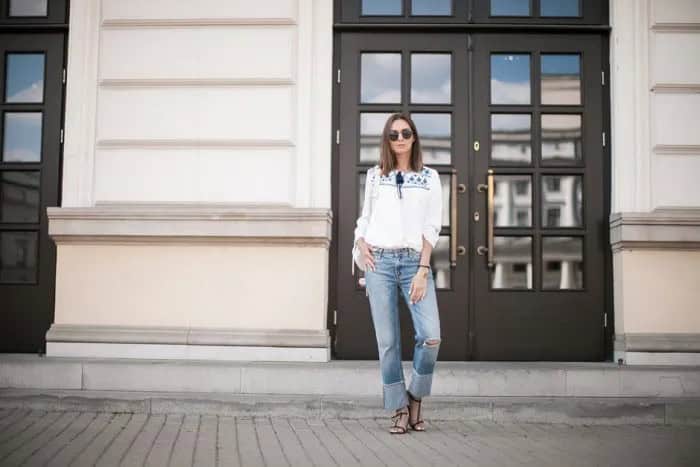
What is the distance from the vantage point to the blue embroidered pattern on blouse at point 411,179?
556 centimetres

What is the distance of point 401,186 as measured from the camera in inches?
219

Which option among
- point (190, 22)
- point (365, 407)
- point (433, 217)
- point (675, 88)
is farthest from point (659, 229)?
point (190, 22)

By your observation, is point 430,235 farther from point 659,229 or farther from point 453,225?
point 659,229

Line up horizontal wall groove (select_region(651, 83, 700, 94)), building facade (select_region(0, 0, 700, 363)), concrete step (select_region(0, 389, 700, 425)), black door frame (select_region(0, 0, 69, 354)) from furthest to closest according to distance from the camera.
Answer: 1. black door frame (select_region(0, 0, 69, 354))
2. horizontal wall groove (select_region(651, 83, 700, 94))
3. building facade (select_region(0, 0, 700, 363))
4. concrete step (select_region(0, 389, 700, 425))

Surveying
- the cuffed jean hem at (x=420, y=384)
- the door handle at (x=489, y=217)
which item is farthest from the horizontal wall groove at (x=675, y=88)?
the cuffed jean hem at (x=420, y=384)

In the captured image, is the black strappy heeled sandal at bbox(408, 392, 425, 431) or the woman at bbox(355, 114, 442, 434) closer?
the woman at bbox(355, 114, 442, 434)

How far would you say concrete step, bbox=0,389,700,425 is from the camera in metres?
6.18

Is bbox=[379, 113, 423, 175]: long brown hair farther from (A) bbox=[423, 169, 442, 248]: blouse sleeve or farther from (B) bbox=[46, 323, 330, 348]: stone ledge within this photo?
(B) bbox=[46, 323, 330, 348]: stone ledge

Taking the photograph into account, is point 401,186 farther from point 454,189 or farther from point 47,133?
point 47,133

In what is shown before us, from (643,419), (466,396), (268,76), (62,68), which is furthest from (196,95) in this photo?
(643,419)

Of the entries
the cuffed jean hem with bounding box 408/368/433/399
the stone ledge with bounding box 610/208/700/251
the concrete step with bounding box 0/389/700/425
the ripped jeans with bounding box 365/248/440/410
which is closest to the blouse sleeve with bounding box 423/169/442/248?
the ripped jeans with bounding box 365/248/440/410

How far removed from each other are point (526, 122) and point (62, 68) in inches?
162

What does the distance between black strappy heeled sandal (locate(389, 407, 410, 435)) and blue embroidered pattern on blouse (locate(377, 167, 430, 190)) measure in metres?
1.45

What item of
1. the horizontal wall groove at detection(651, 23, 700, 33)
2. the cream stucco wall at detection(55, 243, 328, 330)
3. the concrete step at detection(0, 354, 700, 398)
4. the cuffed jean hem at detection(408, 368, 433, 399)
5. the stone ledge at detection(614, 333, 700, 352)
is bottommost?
the concrete step at detection(0, 354, 700, 398)
